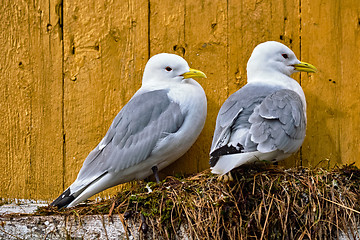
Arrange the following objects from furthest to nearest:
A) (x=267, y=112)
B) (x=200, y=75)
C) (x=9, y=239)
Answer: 1. (x=200, y=75)
2. (x=267, y=112)
3. (x=9, y=239)

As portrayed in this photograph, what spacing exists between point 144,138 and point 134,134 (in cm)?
7

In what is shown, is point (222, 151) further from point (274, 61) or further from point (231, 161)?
point (274, 61)

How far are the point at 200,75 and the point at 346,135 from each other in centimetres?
97

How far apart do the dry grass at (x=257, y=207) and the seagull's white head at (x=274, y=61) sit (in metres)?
0.79

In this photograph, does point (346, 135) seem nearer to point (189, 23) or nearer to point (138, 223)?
point (189, 23)

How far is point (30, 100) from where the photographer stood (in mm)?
3441

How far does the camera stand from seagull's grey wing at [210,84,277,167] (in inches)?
108

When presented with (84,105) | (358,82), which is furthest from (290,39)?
(84,105)

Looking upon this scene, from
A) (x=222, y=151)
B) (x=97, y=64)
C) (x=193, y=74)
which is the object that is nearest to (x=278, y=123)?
(x=222, y=151)

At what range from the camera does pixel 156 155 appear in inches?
120

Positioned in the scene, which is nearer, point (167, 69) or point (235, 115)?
point (235, 115)

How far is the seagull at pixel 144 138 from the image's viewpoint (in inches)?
118

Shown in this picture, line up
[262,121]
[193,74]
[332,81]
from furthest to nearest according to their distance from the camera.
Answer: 1. [332,81]
2. [193,74]
3. [262,121]

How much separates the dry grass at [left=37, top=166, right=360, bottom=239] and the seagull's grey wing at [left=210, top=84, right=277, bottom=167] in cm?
14
